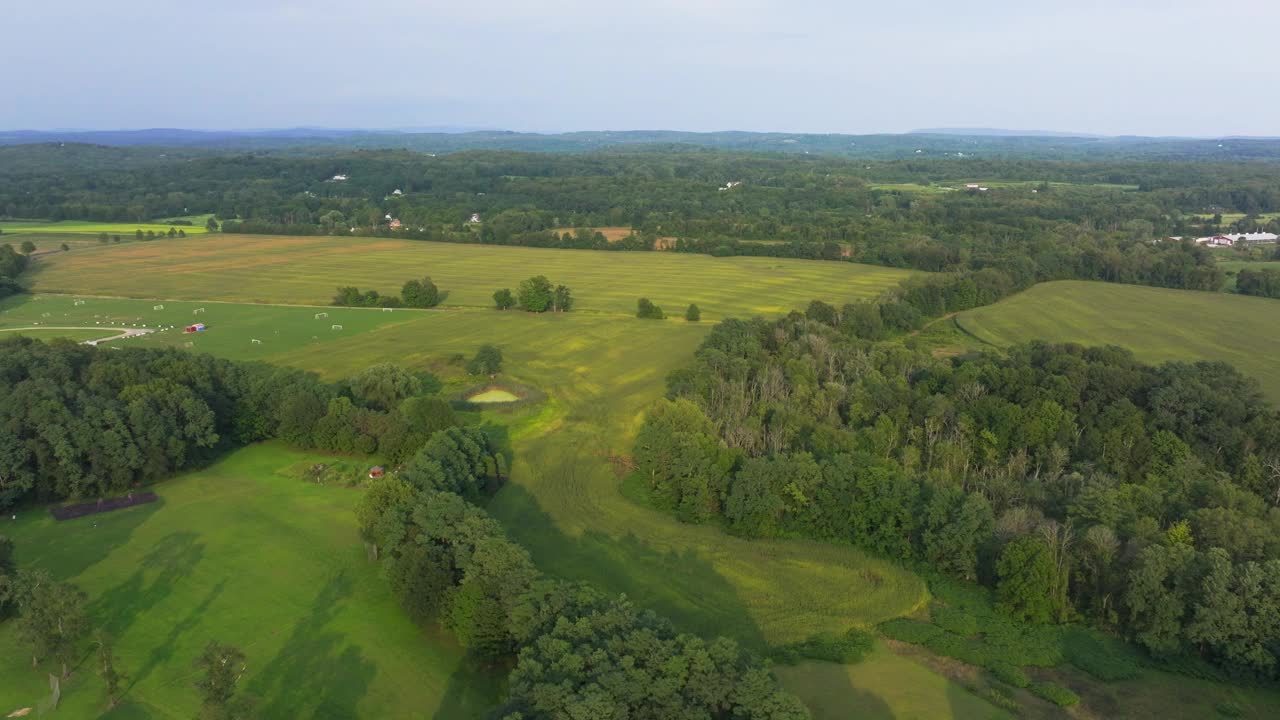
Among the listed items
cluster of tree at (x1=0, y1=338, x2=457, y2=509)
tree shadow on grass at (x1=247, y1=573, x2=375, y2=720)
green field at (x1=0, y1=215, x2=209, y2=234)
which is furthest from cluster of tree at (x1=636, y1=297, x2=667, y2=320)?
green field at (x1=0, y1=215, x2=209, y2=234)

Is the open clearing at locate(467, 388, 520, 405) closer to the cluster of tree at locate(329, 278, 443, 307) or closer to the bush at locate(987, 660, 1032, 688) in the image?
the cluster of tree at locate(329, 278, 443, 307)

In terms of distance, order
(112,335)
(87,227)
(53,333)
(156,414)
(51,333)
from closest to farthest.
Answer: (156,414)
(112,335)
(53,333)
(51,333)
(87,227)

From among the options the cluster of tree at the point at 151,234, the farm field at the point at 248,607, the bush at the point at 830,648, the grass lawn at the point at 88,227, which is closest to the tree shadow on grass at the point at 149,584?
the farm field at the point at 248,607

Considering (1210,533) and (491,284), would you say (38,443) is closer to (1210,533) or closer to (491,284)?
(1210,533)

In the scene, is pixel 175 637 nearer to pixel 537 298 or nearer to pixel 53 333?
pixel 537 298

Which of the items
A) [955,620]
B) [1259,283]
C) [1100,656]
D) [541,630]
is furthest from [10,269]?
[1259,283]

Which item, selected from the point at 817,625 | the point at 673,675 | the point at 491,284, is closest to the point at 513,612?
the point at 673,675

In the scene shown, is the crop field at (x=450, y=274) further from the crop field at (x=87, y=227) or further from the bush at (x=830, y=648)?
the bush at (x=830, y=648)
